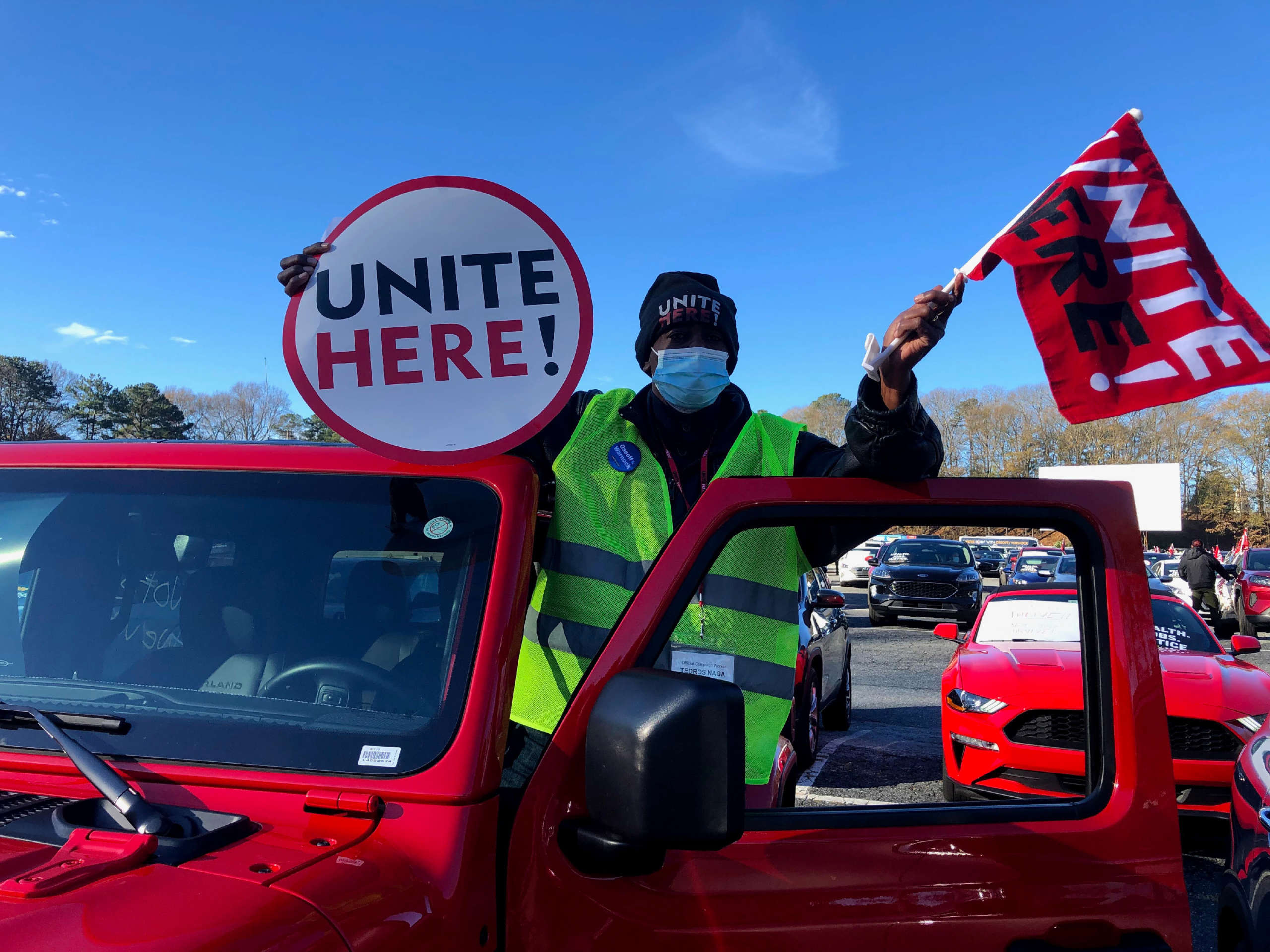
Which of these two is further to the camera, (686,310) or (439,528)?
(686,310)

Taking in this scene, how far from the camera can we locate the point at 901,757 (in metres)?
7.31

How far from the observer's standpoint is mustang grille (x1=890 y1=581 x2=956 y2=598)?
16.6m

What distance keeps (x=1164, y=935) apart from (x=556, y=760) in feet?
3.21

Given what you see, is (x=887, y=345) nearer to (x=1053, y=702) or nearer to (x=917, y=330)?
(x=917, y=330)

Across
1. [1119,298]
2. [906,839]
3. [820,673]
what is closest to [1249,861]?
[1119,298]

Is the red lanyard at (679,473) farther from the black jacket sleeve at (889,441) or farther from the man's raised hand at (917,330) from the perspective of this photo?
the man's raised hand at (917,330)

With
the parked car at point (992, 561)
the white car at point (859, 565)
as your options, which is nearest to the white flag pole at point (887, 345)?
the white car at point (859, 565)

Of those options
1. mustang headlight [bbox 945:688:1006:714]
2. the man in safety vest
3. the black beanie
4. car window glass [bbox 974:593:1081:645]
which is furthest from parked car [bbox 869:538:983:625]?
the man in safety vest

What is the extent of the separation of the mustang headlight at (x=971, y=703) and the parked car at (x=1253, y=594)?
51.6 feet

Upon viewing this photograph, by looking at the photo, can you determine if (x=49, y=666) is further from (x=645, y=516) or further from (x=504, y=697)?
(x=645, y=516)

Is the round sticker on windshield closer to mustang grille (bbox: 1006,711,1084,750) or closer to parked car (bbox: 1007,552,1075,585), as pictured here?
mustang grille (bbox: 1006,711,1084,750)

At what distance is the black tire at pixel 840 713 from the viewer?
8406 mm

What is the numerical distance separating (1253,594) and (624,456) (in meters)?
19.5

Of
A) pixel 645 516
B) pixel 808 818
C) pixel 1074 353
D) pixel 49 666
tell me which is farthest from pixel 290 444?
pixel 1074 353
